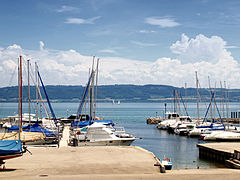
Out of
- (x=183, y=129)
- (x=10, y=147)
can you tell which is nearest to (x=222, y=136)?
(x=183, y=129)

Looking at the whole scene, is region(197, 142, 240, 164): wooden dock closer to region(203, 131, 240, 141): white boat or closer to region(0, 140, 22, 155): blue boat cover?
region(203, 131, 240, 141): white boat

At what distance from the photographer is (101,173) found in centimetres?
2244

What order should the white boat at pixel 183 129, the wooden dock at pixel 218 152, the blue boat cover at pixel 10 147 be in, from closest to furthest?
1. the blue boat cover at pixel 10 147
2. the wooden dock at pixel 218 152
3. the white boat at pixel 183 129

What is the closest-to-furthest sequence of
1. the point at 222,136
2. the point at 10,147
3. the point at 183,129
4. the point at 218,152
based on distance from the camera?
1. the point at 10,147
2. the point at 218,152
3. the point at 222,136
4. the point at 183,129

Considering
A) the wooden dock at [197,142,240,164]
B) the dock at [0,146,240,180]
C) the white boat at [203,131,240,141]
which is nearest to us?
the dock at [0,146,240,180]

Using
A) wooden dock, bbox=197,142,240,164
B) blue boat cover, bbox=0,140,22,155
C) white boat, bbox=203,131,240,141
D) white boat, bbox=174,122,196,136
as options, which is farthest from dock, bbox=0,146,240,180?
white boat, bbox=174,122,196,136

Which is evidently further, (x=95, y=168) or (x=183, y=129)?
(x=183, y=129)

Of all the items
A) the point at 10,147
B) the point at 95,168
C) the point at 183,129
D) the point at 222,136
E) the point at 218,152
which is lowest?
the point at 183,129

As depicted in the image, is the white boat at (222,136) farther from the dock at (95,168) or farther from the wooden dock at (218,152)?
the dock at (95,168)

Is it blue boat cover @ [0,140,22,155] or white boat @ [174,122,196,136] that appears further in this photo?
white boat @ [174,122,196,136]

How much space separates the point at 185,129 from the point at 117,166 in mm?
45314

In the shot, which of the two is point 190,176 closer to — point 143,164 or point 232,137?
point 143,164

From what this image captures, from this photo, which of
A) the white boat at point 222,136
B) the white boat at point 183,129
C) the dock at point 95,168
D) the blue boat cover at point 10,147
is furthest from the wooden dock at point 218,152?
the white boat at point 183,129

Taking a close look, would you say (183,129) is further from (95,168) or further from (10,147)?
(10,147)
